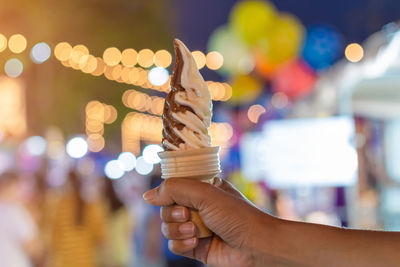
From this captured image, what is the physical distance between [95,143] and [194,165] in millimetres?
27383

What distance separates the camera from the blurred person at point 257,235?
1740 mm

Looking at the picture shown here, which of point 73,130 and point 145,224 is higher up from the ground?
point 73,130

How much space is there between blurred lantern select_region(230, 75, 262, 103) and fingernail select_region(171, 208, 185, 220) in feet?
19.5

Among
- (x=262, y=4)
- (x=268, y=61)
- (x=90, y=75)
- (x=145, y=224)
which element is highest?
(x=90, y=75)

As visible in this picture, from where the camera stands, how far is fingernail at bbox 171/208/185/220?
176 centimetres

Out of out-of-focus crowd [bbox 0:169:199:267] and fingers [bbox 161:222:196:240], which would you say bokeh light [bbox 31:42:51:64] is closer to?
out-of-focus crowd [bbox 0:169:199:267]

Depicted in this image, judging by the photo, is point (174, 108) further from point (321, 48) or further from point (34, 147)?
point (34, 147)

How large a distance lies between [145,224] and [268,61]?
2.59 m

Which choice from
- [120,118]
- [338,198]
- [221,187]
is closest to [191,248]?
[221,187]

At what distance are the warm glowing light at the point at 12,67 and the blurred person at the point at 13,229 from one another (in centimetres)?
776

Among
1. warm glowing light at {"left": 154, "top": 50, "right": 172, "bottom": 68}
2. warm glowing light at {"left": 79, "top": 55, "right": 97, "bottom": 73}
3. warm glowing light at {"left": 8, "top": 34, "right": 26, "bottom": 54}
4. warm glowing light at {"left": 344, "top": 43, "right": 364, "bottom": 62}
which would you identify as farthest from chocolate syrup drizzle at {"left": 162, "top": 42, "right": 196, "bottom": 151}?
warm glowing light at {"left": 154, "top": 50, "right": 172, "bottom": 68}

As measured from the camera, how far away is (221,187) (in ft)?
6.33

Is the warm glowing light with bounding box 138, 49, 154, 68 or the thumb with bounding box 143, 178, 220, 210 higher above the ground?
the warm glowing light with bounding box 138, 49, 154, 68

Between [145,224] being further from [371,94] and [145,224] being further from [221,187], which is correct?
[221,187]
